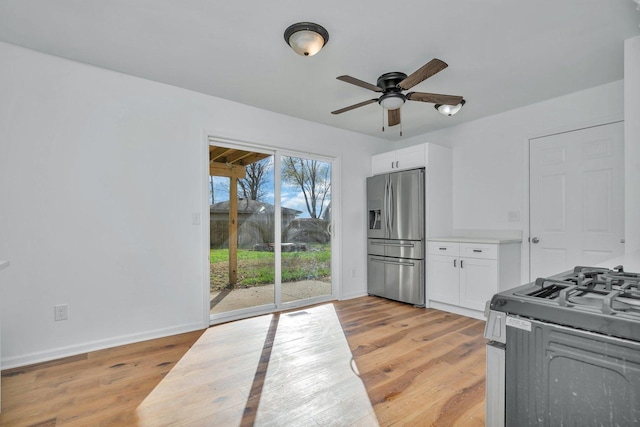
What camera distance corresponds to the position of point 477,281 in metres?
3.51

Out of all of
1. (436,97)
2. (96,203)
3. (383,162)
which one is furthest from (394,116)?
(96,203)

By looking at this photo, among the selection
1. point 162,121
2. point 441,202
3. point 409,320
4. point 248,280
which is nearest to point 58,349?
point 248,280

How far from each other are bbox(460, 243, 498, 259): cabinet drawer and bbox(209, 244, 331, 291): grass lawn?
1.74 m

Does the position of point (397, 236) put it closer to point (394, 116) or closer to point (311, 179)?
point (311, 179)

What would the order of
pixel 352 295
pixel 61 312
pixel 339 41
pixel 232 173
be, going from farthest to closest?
pixel 352 295
pixel 232 173
pixel 61 312
pixel 339 41

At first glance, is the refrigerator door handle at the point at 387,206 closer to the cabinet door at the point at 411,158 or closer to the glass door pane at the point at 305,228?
the cabinet door at the point at 411,158

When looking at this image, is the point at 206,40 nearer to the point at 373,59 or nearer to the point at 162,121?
the point at 162,121

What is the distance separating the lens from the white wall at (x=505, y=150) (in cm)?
315

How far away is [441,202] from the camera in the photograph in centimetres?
418

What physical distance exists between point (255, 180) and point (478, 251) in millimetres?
2712

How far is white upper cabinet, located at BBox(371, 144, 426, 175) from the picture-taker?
4105 mm

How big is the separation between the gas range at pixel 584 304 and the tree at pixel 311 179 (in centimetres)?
326

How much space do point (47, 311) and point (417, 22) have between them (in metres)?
3.56

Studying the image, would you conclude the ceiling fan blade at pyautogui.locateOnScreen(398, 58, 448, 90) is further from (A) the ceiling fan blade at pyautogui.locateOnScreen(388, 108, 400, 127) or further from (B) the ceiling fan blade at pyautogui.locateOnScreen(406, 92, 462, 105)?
(A) the ceiling fan blade at pyautogui.locateOnScreen(388, 108, 400, 127)
